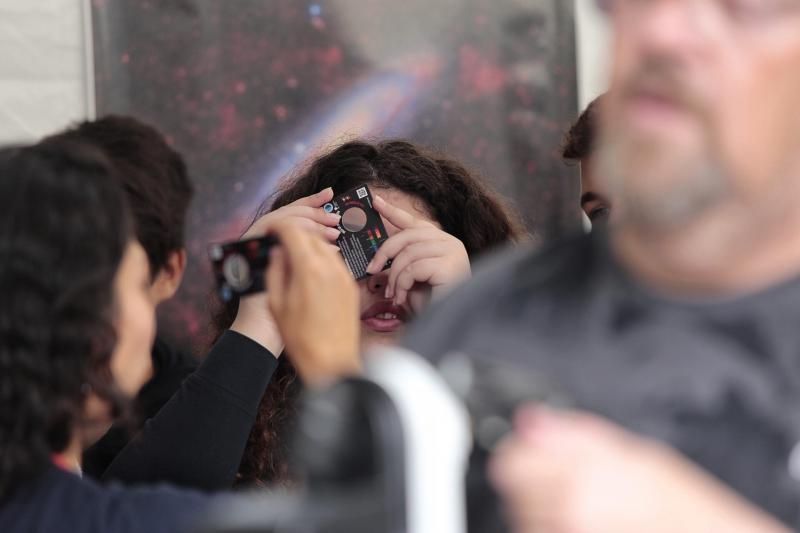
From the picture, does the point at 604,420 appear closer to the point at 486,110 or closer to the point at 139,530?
the point at 139,530

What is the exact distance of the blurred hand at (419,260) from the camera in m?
0.90

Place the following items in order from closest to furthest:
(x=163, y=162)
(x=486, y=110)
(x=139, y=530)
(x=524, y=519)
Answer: (x=524, y=519)
(x=139, y=530)
(x=163, y=162)
(x=486, y=110)

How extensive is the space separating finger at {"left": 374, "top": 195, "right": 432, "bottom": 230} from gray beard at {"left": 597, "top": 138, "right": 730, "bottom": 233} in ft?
2.08

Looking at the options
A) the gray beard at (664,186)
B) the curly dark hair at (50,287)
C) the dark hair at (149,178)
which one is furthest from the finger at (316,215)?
the gray beard at (664,186)

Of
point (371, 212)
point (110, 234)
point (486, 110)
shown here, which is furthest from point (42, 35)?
point (110, 234)

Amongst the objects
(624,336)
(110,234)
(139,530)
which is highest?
(624,336)

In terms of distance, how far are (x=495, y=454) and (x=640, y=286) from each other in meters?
0.09

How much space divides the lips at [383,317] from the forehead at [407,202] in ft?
0.45

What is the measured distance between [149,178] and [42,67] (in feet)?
2.47

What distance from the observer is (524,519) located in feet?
1.01

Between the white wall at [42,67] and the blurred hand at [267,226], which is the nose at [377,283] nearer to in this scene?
the blurred hand at [267,226]

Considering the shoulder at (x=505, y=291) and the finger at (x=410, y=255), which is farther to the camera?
the finger at (x=410, y=255)

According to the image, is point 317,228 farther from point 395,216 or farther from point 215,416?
point 215,416

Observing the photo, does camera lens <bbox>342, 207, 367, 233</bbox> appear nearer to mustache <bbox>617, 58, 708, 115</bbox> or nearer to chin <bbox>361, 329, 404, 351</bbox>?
chin <bbox>361, 329, 404, 351</bbox>
